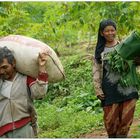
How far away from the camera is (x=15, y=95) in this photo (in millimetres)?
3789

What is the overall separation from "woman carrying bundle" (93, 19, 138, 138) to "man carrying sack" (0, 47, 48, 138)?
1193mm

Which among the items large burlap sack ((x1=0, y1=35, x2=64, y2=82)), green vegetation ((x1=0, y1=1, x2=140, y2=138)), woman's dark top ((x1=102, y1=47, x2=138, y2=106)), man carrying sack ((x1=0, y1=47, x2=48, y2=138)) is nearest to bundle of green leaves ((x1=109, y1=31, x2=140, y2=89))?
woman's dark top ((x1=102, y1=47, x2=138, y2=106))

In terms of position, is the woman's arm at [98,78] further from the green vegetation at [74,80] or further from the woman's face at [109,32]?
the green vegetation at [74,80]

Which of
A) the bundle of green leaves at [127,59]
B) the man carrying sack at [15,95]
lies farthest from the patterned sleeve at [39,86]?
the bundle of green leaves at [127,59]

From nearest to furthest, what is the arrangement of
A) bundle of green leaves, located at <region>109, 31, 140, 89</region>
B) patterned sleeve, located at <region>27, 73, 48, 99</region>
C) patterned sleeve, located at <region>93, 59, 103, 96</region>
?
patterned sleeve, located at <region>27, 73, 48, 99</region> < bundle of green leaves, located at <region>109, 31, 140, 89</region> < patterned sleeve, located at <region>93, 59, 103, 96</region>

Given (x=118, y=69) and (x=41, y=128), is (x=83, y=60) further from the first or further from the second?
(x=118, y=69)

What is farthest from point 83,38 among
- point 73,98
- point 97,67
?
point 97,67

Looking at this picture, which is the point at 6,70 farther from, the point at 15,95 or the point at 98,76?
the point at 98,76

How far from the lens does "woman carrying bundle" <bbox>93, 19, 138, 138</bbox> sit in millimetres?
4785

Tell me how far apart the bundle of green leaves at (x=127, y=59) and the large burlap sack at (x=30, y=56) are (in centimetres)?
79

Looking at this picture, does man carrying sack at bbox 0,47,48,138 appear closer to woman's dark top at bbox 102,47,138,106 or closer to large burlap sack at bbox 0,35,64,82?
large burlap sack at bbox 0,35,64,82

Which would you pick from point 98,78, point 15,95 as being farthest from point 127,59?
point 15,95

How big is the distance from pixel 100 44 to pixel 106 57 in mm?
184

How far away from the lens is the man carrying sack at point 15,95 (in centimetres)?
375
